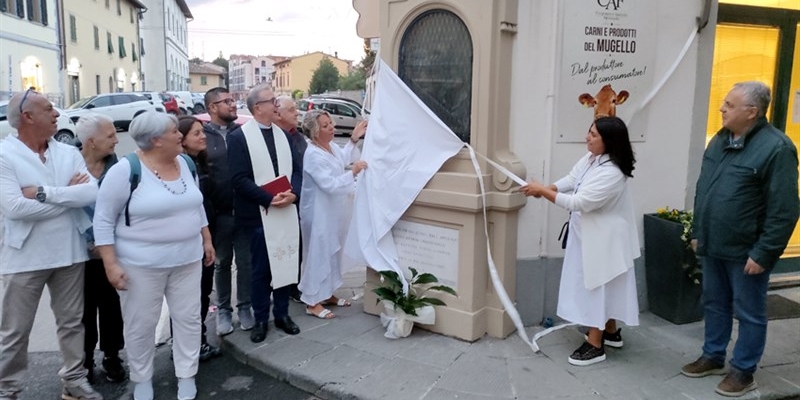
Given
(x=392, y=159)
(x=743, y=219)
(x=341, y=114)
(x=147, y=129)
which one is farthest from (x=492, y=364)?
(x=341, y=114)

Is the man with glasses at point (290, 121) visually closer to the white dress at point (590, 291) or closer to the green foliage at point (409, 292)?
the green foliage at point (409, 292)

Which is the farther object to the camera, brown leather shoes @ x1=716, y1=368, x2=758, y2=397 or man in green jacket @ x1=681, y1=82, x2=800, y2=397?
brown leather shoes @ x1=716, y1=368, x2=758, y2=397

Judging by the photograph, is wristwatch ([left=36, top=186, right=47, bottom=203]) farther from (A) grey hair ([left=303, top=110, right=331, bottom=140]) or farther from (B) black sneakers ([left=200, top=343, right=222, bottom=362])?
(A) grey hair ([left=303, top=110, right=331, bottom=140])

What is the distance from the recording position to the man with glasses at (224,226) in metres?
4.45

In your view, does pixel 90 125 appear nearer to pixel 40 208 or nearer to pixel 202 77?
pixel 40 208

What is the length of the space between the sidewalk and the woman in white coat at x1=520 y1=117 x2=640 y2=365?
0.92 ft

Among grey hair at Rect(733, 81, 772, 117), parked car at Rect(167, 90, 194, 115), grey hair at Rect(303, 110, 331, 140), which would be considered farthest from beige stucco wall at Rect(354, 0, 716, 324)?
parked car at Rect(167, 90, 194, 115)

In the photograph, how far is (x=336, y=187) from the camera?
466cm

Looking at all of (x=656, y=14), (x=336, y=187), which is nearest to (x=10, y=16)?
(x=336, y=187)

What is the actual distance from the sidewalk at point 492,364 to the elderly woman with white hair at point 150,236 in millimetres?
856

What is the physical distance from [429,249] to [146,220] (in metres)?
2.04

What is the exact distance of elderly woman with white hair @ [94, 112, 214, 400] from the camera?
3.28 m

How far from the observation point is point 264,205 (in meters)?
4.29

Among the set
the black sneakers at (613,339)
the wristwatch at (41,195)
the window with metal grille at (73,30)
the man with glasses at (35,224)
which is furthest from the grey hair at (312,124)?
the window with metal grille at (73,30)
